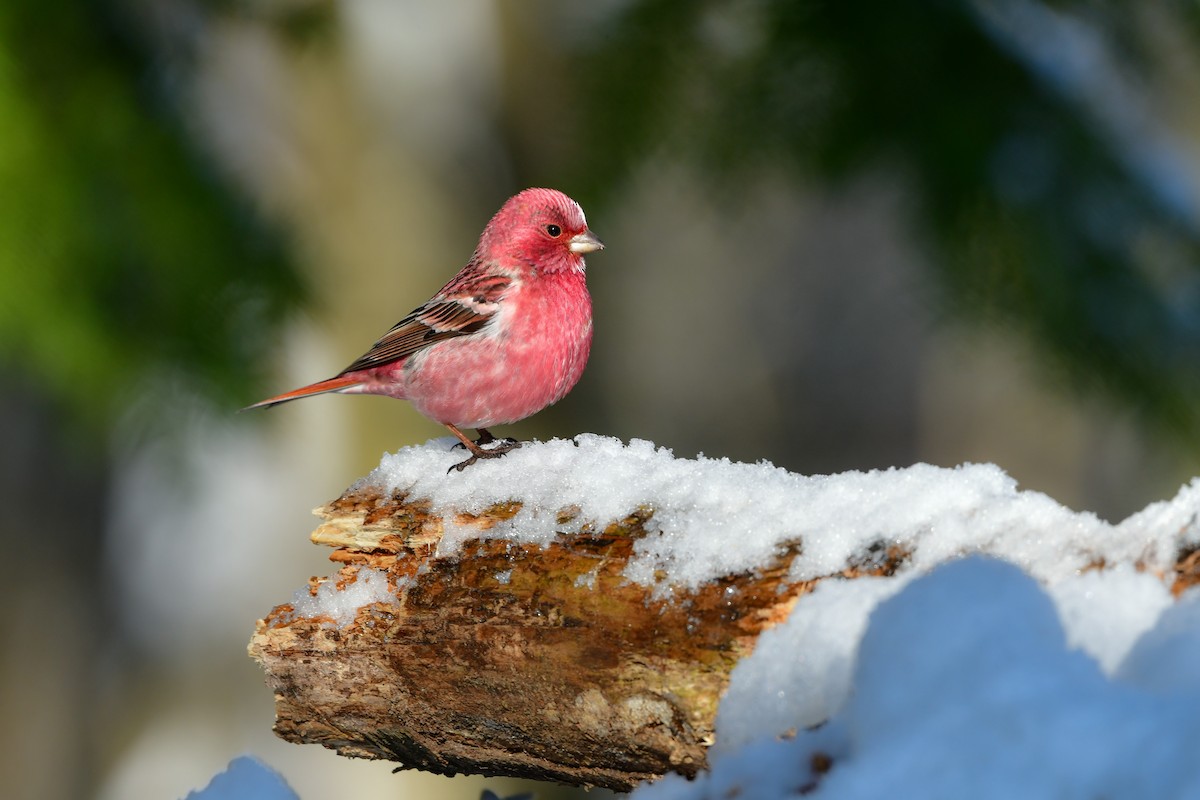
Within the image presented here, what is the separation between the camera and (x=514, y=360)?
12.3 ft

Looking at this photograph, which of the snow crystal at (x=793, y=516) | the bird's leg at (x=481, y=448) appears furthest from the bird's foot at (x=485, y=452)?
the snow crystal at (x=793, y=516)

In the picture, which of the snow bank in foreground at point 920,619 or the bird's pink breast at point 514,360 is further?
the bird's pink breast at point 514,360

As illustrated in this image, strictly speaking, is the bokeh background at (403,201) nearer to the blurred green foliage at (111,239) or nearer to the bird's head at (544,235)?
the blurred green foliage at (111,239)

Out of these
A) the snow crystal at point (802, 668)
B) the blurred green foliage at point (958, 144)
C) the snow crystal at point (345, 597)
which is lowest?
the snow crystal at point (802, 668)

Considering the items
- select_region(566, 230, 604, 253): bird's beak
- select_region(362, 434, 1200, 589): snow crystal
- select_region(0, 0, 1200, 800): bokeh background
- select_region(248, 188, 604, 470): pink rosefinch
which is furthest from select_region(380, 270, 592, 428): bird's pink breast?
select_region(0, 0, 1200, 800): bokeh background

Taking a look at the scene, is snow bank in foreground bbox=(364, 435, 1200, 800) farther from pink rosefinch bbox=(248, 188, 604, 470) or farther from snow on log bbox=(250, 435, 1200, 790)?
pink rosefinch bbox=(248, 188, 604, 470)

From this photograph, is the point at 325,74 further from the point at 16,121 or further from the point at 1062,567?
the point at 1062,567

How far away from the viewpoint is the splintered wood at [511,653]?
2.40 metres

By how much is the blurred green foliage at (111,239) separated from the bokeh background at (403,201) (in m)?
0.01

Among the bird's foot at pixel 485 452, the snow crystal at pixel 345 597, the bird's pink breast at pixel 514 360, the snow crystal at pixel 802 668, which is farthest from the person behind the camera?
the bird's pink breast at pixel 514 360

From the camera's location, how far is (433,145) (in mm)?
7453

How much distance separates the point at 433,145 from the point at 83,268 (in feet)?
8.98

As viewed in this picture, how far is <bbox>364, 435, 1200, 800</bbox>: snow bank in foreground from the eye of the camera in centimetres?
148

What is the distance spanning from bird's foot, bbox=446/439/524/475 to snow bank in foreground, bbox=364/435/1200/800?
2.3 inches
